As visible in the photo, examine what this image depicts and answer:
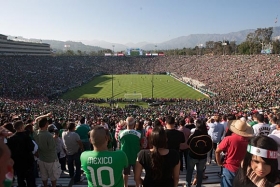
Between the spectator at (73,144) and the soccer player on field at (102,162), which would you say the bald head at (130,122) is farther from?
the soccer player on field at (102,162)

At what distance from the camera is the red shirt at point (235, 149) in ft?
16.0

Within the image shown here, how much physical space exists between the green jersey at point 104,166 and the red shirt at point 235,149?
7.11ft

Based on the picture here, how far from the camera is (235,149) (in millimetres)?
4879

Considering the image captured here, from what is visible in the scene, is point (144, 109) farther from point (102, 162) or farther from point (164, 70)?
point (164, 70)

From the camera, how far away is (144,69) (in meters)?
99.1

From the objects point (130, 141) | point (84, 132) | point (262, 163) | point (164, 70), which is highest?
point (262, 163)

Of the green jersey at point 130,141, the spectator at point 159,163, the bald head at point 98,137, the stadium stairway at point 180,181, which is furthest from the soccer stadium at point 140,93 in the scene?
the green jersey at point 130,141

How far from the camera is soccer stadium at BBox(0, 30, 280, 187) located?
10.7 m

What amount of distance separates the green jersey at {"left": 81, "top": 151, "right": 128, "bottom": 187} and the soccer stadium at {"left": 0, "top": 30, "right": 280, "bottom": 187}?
0.12 ft

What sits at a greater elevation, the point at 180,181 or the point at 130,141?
the point at 130,141

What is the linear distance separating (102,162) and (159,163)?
83 centimetres

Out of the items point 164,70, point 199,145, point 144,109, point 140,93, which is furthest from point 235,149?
point 164,70

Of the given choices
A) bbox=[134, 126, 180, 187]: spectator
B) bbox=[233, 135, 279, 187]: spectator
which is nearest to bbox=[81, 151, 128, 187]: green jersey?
bbox=[134, 126, 180, 187]: spectator

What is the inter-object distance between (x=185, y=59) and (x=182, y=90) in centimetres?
4819
